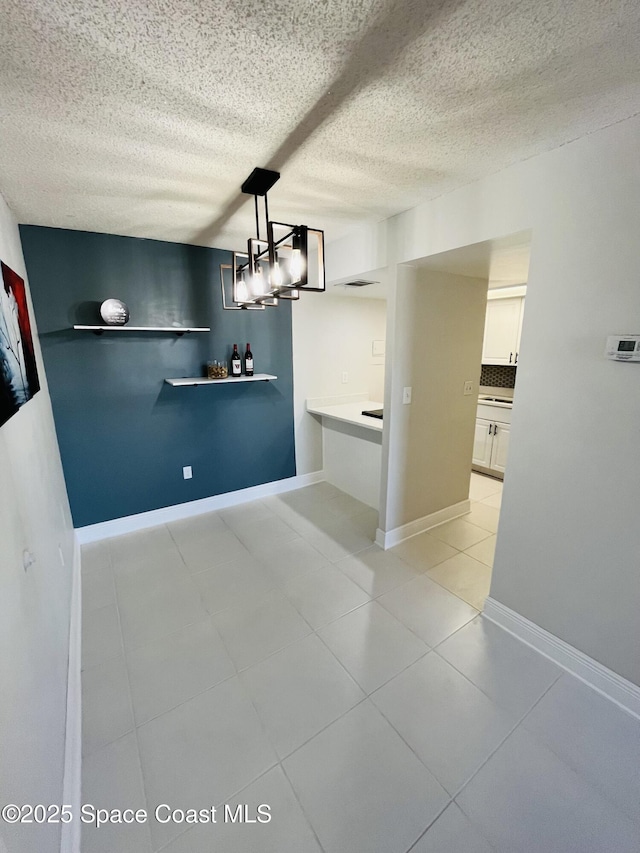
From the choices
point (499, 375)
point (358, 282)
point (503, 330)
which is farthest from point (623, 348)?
point (499, 375)

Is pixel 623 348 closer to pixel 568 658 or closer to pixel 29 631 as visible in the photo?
pixel 568 658

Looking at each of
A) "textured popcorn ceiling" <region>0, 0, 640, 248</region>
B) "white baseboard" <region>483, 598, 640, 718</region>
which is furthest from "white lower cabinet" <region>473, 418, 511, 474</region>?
"textured popcorn ceiling" <region>0, 0, 640, 248</region>

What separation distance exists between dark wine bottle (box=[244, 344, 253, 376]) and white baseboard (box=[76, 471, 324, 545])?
1.18m

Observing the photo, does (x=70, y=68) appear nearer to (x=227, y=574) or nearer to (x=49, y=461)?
(x=49, y=461)

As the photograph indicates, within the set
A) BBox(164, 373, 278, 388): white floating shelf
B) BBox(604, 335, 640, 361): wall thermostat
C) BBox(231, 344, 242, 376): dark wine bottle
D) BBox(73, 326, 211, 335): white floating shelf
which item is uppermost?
BBox(73, 326, 211, 335): white floating shelf

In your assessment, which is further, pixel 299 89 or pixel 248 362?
pixel 248 362

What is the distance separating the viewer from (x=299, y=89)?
108 centimetres

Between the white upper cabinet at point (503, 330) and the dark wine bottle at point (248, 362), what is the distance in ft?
8.34

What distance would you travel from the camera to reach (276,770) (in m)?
1.30

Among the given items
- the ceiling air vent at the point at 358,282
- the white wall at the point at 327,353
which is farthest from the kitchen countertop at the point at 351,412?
the ceiling air vent at the point at 358,282

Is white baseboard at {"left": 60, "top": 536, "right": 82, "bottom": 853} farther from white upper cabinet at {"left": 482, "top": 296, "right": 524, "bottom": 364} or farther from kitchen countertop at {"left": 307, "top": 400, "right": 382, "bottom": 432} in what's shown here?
white upper cabinet at {"left": 482, "top": 296, "right": 524, "bottom": 364}

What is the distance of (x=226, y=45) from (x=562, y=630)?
8.52 ft

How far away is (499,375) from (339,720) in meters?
4.10

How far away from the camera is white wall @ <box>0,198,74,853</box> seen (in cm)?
84
